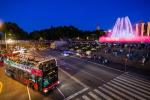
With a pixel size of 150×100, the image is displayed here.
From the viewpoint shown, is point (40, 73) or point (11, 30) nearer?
point (40, 73)

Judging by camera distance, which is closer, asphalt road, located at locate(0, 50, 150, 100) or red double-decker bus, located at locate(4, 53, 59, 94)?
red double-decker bus, located at locate(4, 53, 59, 94)

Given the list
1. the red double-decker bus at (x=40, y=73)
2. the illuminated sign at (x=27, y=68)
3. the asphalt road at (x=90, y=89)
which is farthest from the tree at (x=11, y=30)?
the red double-decker bus at (x=40, y=73)

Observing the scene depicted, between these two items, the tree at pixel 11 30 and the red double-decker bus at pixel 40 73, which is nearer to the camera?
the red double-decker bus at pixel 40 73

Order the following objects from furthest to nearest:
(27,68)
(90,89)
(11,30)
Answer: (11,30)
(90,89)
(27,68)

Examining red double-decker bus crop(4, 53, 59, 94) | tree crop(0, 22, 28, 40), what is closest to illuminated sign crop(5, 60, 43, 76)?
red double-decker bus crop(4, 53, 59, 94)

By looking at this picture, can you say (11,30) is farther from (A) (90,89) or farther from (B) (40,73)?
(A) (90,89)

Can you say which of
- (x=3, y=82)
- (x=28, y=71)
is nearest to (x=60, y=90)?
(x=28, y=71)

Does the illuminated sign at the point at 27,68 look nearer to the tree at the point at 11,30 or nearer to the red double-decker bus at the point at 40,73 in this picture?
the red double-decker bus at the point at 40,73

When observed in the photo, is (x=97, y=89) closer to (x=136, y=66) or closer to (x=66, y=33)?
(x=136, y=66)

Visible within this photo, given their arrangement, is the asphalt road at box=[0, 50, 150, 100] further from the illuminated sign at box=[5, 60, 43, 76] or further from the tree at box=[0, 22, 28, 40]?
the tree at box=[0, 22, 28, 40]

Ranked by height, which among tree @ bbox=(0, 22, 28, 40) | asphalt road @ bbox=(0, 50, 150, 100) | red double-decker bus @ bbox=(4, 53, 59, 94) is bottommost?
asphalt road @ bbox=(0, 50, 150, 100)

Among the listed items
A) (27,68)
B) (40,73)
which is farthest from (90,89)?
(27,68)

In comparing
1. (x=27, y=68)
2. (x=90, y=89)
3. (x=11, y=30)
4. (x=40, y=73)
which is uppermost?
(x=11, y=30)

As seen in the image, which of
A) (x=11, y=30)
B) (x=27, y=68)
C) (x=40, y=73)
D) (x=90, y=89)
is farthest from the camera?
(x=11, y=30)
